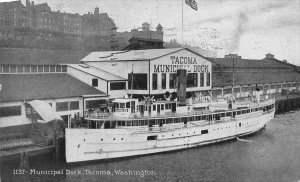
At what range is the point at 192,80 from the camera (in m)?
28.5

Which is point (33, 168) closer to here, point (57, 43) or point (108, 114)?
point (108, 114)

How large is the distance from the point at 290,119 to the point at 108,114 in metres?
20.8

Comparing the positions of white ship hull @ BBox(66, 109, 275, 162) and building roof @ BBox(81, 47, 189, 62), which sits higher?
building roof @ BBox(81, 47, 189, 62)

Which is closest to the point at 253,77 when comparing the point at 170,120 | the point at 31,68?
the point at 170,120

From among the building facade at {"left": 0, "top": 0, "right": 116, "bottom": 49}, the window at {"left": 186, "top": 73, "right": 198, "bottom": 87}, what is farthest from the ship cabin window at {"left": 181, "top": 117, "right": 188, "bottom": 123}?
the building facade at {"left": 0, "top": 0, "right": 116, "bottom": 49}

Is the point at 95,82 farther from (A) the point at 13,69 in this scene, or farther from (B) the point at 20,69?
(A) the point at 13,69

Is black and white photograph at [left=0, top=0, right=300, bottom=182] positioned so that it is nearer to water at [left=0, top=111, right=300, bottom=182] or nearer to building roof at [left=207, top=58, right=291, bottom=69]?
water at [left=0, top=111, right=300, bottom=182]

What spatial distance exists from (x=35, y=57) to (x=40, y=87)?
197 inches

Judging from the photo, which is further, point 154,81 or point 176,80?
point 176,80

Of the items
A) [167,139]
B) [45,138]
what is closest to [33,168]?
[45,138]

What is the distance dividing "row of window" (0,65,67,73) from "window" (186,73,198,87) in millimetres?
9981

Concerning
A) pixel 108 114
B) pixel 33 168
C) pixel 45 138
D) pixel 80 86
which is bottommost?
pixel 33 168

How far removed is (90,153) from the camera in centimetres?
1897

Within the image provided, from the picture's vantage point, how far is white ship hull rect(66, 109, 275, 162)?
61.5ft
